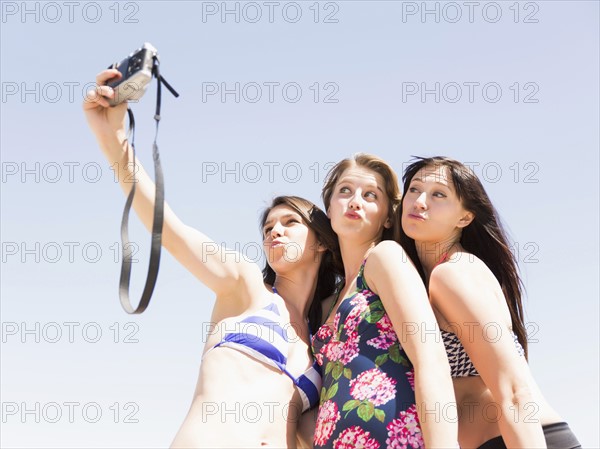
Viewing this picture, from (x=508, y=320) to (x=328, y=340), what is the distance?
111 cm

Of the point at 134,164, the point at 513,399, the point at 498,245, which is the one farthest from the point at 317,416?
the point at 134,164

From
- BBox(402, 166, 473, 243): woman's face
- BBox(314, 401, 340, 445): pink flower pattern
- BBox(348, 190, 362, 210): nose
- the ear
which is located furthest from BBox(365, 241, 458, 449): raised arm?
BBox(348, 190, 362, 210): nose

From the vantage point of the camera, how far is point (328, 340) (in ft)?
14.9

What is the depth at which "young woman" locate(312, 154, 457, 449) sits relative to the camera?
144 inches

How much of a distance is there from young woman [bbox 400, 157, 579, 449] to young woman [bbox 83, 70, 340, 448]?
96cm

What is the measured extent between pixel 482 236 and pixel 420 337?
48.0 inches

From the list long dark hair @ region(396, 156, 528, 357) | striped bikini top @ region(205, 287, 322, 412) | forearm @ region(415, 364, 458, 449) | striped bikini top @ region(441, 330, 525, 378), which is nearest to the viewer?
forearm @ region(415, 364, 458, 449)

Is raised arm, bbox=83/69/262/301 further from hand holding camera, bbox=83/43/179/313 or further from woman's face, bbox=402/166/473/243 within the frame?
woman's face, bbox=402/166/473/243

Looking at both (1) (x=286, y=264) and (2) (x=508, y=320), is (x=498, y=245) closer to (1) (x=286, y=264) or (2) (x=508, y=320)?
(2) (x=508, y=320)

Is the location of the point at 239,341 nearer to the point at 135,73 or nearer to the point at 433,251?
the point at 433,251

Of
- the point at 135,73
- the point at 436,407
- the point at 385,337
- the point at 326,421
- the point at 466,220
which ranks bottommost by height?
the point at 326,421

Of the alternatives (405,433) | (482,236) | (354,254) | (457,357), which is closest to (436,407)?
(405,433)

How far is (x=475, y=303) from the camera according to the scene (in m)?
3.97

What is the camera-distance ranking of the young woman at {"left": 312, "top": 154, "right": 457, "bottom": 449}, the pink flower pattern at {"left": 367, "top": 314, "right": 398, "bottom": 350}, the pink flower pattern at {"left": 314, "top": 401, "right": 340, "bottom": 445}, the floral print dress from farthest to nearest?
1. the pink flower pattern at {"left": 367, "top": 314, "right": 398, "bottom": 350}
2. the pink flower pattern at {"left": 314, "top": 401, "right": 340, "bottom": 445}
3. the floral print dress
4. the young woman at {"left": 312, "top": 154, "right": 457, "bottom": 449}
